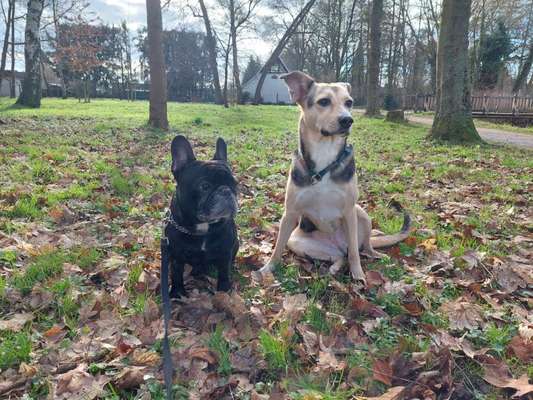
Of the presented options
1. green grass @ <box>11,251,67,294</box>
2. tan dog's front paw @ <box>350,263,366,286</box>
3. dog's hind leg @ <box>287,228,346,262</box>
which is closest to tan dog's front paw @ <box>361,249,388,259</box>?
dog's hind leg @ <box>287,228,346,262</box>

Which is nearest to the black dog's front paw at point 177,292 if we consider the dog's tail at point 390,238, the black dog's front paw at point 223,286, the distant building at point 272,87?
the black dog's front paw at point 223,286

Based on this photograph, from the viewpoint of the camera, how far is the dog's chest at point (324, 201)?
382 centimetres

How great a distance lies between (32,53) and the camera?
20344 mm

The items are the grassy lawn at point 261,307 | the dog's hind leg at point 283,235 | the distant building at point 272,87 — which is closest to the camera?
the grassy lawn at point 261,307

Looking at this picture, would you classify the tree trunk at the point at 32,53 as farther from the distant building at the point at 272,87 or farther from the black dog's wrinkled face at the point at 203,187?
the distant building at the point at 272,87

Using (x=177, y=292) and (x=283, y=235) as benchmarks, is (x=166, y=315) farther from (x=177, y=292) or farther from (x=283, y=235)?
(x=283, y=235)

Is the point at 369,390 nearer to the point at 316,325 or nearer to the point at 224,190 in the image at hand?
the point at 316,325

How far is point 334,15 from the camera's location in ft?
128

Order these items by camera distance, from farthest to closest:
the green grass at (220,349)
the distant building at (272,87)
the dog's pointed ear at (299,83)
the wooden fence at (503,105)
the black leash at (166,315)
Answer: the distant building at (272,87) < the wooden fence at (503,105) < the dog's pointed ear at (299,83) < the green grass at (220,349) < the black leash at (166,315)

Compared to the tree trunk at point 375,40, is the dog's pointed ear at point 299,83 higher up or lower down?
lower down

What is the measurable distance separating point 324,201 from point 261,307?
1.23 m

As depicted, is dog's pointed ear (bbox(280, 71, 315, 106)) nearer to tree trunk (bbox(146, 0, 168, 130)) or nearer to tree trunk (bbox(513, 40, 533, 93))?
tree trunk (bbox(146, 0, 168, 130))

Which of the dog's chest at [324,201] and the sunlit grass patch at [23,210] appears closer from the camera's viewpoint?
the dog's chest at [324,201]

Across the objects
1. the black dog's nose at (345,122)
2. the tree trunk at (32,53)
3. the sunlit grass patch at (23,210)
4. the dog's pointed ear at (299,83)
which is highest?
the tree trunk at (32,53)
